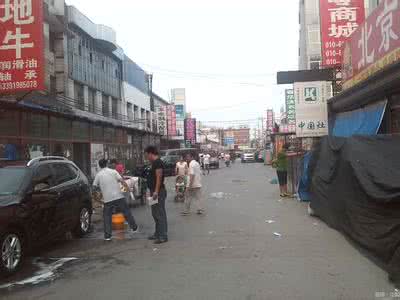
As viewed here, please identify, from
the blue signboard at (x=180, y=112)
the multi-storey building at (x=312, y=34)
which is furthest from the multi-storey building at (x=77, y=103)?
the blue signboard at (x=180, y=112)

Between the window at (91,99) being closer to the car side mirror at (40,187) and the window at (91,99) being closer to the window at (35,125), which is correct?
the window at (35,125)

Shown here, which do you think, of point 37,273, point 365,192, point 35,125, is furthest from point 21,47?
point 365,192

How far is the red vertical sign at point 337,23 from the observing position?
17.9 metres

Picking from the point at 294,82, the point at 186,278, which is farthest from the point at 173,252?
the point at 294,82

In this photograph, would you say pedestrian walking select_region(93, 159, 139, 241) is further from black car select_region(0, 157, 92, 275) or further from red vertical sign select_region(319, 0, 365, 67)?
red vertical sign select_region(319, 0, 365, 67)

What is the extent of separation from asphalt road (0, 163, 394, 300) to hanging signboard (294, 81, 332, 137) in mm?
6583

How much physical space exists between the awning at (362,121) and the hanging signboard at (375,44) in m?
0.87

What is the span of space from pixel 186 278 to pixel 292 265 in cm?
165

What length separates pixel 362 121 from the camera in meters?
12.6

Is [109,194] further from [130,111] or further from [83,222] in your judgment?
[130,111]

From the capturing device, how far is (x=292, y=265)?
710cm

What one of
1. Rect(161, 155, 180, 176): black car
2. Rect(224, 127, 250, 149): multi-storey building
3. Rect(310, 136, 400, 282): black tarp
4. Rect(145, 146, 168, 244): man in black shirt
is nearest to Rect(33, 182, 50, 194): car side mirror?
Rect(145, 146, 168, 244): man in black shirt

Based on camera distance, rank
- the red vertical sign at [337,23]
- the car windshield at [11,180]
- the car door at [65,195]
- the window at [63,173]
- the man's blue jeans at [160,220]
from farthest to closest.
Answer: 1. the red vertical sign at [337,23]
2. the window at [63,173]
3. the man's blue jeans at [160,220]
4. the car door at [65,195]
5. the car windshield at [11,180]

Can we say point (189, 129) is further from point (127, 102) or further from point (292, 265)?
point (292, 265)
